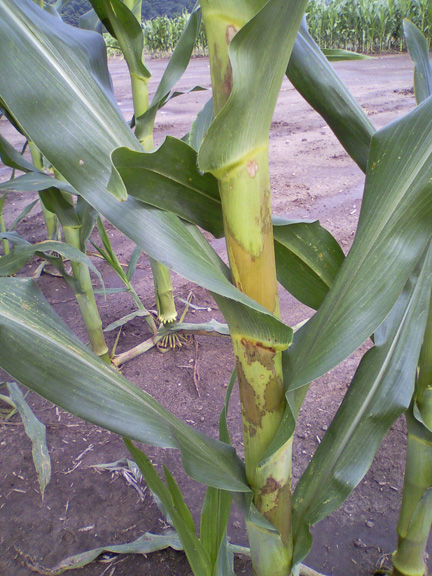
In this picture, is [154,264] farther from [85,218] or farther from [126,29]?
[126,29]

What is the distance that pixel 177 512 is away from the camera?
632mm

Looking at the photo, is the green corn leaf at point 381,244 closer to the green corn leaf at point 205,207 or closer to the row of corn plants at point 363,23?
the green corn leaf at point 205,207

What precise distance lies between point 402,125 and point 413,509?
0.54 meters

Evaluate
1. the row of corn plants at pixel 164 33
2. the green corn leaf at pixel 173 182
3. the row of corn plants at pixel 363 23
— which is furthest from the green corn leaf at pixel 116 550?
the row of corn plants at pixel 164 33

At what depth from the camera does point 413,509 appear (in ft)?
2.24

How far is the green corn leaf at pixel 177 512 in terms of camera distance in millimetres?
614

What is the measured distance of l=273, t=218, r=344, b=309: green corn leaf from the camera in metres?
0.57

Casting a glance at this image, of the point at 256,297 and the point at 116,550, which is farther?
the point at 116,550

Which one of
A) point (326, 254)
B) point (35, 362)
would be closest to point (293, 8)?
point (326, 254)

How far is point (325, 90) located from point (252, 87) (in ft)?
0.71

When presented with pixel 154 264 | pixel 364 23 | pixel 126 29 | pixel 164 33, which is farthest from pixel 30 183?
pixel 164 33

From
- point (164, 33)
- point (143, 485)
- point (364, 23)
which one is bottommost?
point (143, 485)

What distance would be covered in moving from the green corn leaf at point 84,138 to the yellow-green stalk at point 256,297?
0.10ft

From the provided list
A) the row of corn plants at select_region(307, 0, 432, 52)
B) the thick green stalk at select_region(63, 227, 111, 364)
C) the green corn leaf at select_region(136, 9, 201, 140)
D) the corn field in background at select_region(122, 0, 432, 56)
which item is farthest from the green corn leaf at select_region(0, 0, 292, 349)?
the row of corn plants at select_region(307, 0, 432, 52)
